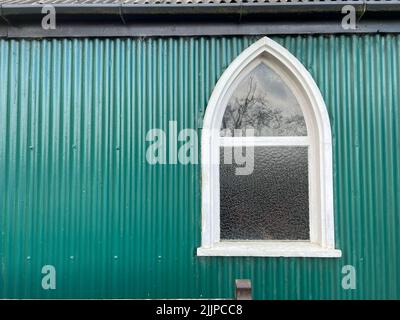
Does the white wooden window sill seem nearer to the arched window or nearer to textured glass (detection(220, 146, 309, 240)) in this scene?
the arched window

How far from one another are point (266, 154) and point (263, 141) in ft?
0.55

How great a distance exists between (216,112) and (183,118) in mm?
412

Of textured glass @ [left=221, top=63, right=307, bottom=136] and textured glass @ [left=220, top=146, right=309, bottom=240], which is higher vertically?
textured glass @ [left=221, top=63, right=307, bottom=136]

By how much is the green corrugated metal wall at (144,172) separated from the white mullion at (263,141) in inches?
16.5

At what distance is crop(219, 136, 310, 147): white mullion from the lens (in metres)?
3.91

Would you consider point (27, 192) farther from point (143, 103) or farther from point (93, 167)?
point (143, 103)

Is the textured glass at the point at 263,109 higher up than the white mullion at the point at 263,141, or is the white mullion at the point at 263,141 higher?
the textured glass at the point at 263,109

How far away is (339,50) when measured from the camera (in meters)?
3.84

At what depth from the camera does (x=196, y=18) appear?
3.84 metres

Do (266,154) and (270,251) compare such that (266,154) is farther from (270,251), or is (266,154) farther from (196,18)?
(196,18)

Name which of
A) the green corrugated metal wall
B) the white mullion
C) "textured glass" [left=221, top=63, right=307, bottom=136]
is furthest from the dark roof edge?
the white mullion

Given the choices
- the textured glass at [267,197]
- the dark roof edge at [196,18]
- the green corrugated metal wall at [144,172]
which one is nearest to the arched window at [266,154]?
the textured glass at [267,197]

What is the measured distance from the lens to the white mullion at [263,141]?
391 centimetres

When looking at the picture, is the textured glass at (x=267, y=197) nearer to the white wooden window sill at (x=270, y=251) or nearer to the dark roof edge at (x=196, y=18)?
the white wooden window sill at (x=270, y=251)
